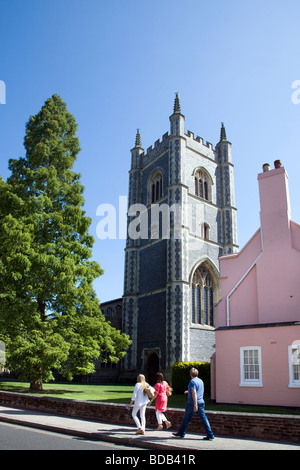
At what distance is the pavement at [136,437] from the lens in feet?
22.5

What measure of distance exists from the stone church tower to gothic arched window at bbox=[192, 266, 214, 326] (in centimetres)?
8

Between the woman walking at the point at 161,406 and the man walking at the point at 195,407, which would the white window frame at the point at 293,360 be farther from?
the man walking at the point at 195,407

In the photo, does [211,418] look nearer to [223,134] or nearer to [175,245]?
[175,245]

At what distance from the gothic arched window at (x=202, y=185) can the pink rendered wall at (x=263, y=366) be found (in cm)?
2169

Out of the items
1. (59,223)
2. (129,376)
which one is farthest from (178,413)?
(129,376)

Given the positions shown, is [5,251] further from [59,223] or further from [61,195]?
[61,195]

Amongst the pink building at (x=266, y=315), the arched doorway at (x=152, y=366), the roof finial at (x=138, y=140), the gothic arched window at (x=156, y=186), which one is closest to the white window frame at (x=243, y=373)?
the pink building at (x=266, y=315)

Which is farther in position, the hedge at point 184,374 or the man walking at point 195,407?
the hedge at point 184,374

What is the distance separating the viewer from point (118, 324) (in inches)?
1415

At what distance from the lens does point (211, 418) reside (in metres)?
8.29

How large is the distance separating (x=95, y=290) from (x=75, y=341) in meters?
2.52

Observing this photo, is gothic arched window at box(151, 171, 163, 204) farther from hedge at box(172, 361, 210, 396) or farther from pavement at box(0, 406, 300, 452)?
pavement at box(0, 406, 300, 452)

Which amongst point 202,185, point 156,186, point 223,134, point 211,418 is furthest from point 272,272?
point 223,134
